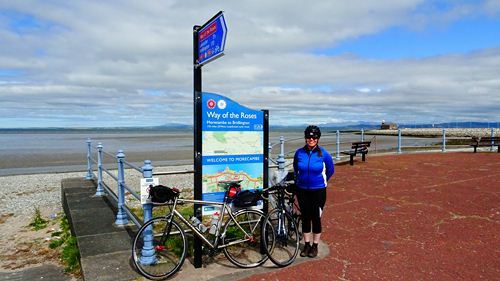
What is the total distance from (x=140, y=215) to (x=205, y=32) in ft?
17.1

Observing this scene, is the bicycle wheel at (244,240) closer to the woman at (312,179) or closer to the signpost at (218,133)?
the signpost at (218,133)

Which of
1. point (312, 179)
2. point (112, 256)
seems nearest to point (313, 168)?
point (312, 179)

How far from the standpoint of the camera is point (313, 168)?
4.75 metres

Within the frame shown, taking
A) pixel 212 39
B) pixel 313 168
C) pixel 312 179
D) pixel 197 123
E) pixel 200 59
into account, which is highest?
pixel 212 39

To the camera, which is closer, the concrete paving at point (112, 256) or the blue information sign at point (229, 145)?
the concrete paving at point (112, 256)

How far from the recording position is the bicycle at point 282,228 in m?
4.77

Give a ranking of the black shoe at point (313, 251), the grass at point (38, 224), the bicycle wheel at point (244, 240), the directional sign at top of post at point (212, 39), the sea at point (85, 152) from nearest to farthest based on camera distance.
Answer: the directional sign at top of post at point (212, 39) → the bicycle wheel at point (244, 240) → the black shoe at point (313, 251) → the grass at point (38, 224) → the sea at point (85, 152)

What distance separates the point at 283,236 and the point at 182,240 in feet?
4.66

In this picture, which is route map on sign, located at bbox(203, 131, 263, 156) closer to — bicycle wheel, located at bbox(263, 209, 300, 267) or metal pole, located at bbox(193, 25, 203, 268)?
metal pole, located at bbox(193, 25, 203, 268)

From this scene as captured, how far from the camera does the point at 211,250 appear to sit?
460cm

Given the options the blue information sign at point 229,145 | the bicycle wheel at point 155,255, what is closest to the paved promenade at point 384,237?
the bicycle wheel at point 155,255

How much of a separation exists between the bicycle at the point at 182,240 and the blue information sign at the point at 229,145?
0.19 meters

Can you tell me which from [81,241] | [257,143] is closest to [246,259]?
[257,143]

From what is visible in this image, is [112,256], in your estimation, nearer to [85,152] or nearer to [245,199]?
[245,199]
